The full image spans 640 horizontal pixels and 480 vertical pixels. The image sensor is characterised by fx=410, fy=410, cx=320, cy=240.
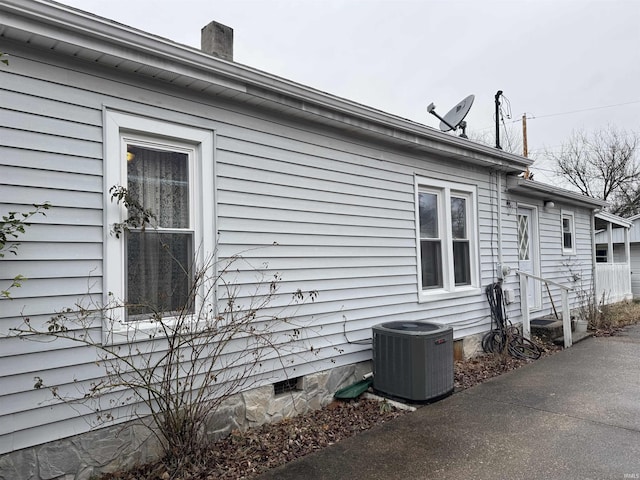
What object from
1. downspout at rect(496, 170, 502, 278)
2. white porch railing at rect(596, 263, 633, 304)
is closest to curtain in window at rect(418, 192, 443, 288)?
downspout at rect(496, 170, 502, 278)

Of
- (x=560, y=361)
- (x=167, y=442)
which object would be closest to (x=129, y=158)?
(x=167, y=442)

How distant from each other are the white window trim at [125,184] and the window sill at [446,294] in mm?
3248

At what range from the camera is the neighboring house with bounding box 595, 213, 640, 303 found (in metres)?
11.2

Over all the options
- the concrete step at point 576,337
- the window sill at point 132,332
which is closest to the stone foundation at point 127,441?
the window sill at point 132,332

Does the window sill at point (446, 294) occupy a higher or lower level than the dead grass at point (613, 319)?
higher

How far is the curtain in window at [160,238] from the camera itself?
3266mm

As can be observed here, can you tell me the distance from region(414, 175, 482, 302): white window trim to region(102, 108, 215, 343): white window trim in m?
3.21

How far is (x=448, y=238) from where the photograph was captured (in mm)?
6156

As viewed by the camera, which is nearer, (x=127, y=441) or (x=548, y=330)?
(x=127, y=441)

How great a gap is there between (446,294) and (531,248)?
3.55 m

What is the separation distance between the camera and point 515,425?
3857 mm

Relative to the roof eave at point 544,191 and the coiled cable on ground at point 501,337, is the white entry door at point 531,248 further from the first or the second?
the coiled cable on ground at point 501,337

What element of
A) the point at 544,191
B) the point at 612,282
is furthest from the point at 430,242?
the point at 612,282

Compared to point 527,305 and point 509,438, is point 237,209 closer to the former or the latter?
point 509,438
